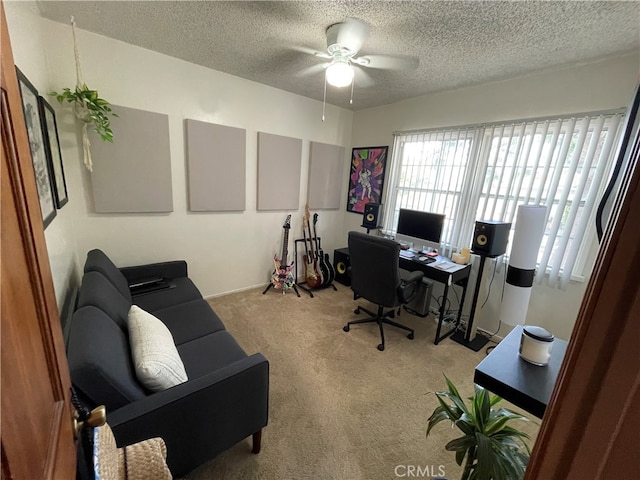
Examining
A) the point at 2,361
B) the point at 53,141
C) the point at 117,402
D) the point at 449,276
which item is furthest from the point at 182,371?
the point at 449,276

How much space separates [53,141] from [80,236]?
86 cm

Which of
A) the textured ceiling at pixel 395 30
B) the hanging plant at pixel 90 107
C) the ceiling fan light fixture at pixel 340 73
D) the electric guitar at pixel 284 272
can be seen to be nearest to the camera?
the textured ceiling at pixel 395 30

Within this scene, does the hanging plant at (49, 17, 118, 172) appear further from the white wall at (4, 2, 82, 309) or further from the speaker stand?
the speaker stand

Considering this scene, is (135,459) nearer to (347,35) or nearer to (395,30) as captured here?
(347,35)

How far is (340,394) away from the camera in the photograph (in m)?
1.88

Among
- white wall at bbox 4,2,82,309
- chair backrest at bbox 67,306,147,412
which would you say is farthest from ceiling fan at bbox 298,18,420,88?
chair backrest at bbox 67,306,147,412

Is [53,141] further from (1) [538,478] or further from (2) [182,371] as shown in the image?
(1) [538,478]

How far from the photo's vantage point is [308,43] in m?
1.97

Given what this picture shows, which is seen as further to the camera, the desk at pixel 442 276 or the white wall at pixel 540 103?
the desk at pixel 442 276

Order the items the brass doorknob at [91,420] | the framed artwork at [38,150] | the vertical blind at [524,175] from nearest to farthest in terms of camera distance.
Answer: the brass doorknob at [91,420] → the framed artwork at [38,150] → the vertical blind at [524,175]

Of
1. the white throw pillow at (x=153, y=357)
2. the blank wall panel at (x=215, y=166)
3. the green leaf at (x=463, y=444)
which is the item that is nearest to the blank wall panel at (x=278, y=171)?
the blank wall panel at (x=215, y=166)

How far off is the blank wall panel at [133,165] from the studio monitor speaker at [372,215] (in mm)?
2286

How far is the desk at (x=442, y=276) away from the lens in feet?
8.05

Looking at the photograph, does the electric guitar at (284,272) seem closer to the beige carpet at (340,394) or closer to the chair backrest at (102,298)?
the beige carpet at (340,394)
